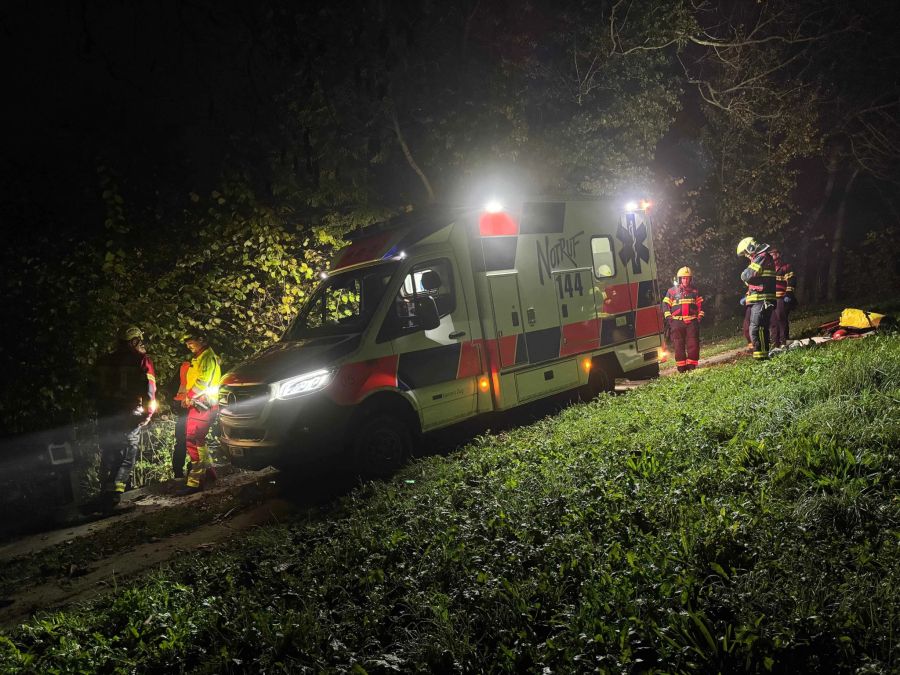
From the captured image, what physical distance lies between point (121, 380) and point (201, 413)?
1.02m

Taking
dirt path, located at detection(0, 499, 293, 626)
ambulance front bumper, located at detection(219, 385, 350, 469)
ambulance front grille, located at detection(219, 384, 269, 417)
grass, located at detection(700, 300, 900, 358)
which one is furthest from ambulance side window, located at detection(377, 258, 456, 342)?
grass, located at detection(700, 300, 900, 358)

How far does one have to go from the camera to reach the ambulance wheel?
607cm

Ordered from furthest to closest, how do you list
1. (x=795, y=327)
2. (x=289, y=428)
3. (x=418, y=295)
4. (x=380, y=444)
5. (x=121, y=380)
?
1. (x=795, y=327)
2. (x=121, y=380)
3. (x=418, y=295)
4. (x=380, y=444)
5. (x=289, y=428)

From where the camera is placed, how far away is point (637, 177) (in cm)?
1441

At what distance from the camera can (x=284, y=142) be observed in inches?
421

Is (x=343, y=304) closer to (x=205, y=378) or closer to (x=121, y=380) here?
(x=205, y=378)

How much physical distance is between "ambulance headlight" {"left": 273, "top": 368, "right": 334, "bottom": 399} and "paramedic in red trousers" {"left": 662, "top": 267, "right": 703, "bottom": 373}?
7140mm

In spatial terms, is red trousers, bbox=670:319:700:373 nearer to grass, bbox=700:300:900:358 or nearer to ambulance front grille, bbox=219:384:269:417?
grass, bbox=700:300:900:358

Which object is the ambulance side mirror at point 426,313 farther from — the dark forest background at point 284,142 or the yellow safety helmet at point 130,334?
the yellow safety helmet at point 130,334

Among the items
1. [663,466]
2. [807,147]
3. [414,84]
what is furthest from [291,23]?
[807,147]

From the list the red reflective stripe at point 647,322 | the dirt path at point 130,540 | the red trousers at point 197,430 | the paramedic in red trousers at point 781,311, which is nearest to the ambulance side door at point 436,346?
the dirt path at point 130,540

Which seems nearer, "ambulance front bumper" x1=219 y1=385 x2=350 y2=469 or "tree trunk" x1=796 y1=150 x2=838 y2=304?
"ambulance front bumper" x1=219 y1=385 x2=350 y2=469

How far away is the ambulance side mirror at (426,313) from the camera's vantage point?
6.44 metres

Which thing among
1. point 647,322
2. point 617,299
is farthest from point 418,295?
point 647,322
